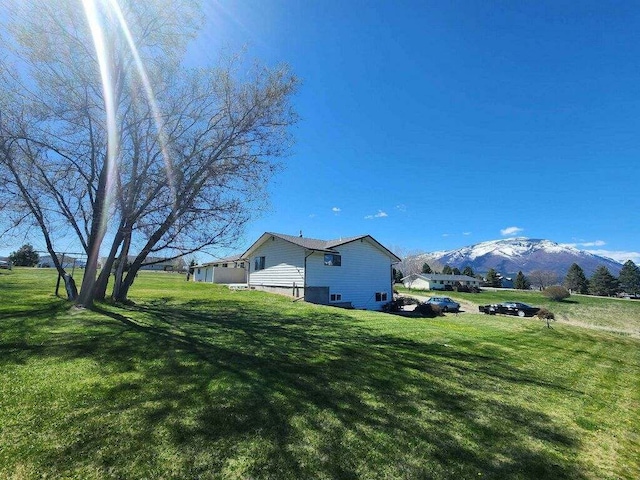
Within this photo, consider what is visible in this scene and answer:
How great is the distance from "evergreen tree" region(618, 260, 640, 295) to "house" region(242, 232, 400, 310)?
69890 mm

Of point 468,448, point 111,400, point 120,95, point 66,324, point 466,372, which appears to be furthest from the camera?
point 120,95

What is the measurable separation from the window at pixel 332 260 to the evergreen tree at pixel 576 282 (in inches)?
2759

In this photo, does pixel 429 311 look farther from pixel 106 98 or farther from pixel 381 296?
pixel 106 98

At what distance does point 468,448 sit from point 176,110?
1253cm

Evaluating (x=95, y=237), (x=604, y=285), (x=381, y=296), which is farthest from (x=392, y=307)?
(x=604, y=285)

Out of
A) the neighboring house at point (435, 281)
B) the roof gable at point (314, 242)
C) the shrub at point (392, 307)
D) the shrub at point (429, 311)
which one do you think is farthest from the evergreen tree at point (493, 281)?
the shrub at point (429, 311)

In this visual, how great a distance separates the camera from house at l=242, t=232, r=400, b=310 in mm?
22781

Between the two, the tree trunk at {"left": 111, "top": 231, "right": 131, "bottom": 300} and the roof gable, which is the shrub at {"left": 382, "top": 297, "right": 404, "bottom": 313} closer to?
the roof gable

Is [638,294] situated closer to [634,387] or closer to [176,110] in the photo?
[634,387]

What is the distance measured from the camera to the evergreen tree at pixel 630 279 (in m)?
67.0

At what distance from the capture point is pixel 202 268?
46.2 metres

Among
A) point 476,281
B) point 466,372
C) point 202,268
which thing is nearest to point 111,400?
point 466,372

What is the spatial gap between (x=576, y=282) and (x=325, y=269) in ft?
236

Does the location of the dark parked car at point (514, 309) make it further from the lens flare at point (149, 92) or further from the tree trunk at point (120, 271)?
the tree trunk at point (120, 271)
